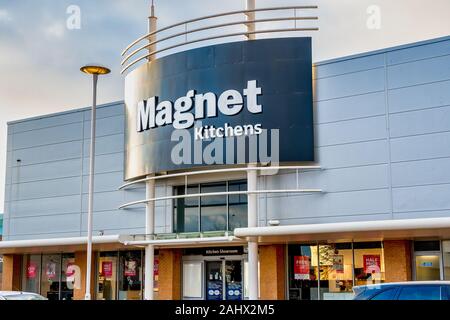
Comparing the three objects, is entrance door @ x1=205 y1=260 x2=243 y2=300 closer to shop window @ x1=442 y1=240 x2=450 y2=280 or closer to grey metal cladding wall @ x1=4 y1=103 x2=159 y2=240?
grey metal cladding wall @ x1=4 y1=103 x2=159 y2=240

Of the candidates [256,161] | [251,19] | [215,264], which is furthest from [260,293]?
[251,19]

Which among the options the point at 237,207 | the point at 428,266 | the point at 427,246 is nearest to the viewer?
the point at 428,266

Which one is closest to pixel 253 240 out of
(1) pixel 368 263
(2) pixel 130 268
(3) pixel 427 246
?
(1) pixel 368 263

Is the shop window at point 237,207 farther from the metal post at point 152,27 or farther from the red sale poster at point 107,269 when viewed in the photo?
the red sale poster at point 107,269

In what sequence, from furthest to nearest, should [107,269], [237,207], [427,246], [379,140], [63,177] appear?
1. [63,177]
2. [107,269]
3. [237,207]
4. [379,140]
5. [427,246]

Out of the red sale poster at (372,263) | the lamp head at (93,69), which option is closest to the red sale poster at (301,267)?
the red sale poster at (372,263)

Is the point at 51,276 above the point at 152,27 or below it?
below

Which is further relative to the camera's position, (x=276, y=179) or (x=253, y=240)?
(x=276, y=179)

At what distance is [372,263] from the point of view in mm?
19125

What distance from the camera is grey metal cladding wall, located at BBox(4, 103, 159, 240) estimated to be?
24.5 metres

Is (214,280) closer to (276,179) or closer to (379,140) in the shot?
(276,179)

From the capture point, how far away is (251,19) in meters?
20.6

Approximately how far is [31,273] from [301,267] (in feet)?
42.2
